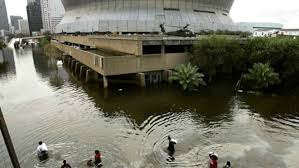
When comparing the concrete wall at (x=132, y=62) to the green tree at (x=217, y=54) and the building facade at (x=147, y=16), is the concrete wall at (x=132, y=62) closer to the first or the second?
the green tree at (x=217, y=54)

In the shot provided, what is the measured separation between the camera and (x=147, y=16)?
92.4 meters

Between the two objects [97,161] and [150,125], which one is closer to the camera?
[97,161]

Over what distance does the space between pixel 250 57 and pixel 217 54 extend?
463cm

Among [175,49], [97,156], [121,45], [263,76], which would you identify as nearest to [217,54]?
[263,76]

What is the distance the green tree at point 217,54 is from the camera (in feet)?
129

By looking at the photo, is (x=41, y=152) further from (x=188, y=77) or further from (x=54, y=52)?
(x=54, y=52)

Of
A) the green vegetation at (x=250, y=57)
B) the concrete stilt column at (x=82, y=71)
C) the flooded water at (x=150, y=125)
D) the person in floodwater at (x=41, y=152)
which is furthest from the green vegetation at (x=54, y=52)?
the person in floodwater at (x=41, y=152)

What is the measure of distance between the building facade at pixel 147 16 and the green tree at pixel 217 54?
45.3 metres

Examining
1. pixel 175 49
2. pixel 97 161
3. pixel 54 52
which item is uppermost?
pixel 175 49

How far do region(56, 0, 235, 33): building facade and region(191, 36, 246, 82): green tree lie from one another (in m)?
45.3

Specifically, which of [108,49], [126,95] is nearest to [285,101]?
[126,95]

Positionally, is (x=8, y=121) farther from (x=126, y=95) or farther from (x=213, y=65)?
(x=213, y=65)

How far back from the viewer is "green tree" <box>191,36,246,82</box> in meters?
39.2

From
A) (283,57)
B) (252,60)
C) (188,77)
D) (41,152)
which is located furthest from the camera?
(252,60)
